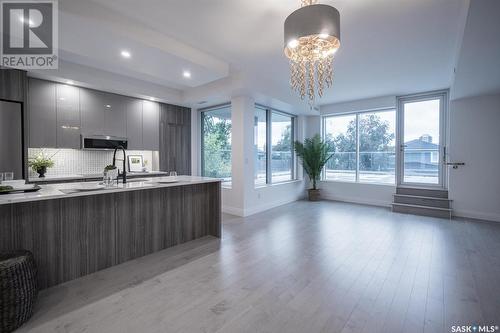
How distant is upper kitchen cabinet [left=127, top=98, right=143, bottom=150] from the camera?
4.93 meters

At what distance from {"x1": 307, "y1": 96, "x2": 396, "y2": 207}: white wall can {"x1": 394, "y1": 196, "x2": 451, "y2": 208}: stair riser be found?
0.30 meters

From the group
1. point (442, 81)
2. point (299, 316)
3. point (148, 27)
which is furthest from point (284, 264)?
point (442, 81)

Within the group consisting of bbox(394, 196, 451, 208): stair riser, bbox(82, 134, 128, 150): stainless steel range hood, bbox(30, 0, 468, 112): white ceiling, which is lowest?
bbox(394, 196, 451, 208): stair riser

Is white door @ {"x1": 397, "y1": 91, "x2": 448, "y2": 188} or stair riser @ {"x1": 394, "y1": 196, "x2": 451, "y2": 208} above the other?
white door @ {"x1": 397, "y1": 91, "x2": 448, "y2": 188}

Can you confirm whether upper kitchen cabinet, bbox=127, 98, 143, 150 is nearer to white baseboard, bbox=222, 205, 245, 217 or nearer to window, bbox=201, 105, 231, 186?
window, bbox=201, 105, 231, 186

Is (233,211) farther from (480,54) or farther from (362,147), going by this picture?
(480,54)

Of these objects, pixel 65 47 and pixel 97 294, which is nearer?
pixel 97 294

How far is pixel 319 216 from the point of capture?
5066 millimetres

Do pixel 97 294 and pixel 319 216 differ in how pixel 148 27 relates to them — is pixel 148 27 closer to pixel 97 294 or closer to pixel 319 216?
pixel 97 294

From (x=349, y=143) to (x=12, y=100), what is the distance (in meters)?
7.27

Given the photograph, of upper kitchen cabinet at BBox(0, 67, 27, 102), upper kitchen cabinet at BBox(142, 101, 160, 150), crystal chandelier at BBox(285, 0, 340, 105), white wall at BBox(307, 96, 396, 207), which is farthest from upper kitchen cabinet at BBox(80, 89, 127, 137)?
white wall at BBox(307, 96, 396, 207)

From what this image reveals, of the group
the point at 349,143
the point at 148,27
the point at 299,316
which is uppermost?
the point at 148,27

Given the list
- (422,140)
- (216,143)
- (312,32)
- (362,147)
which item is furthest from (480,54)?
(216,143)

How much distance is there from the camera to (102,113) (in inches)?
179
